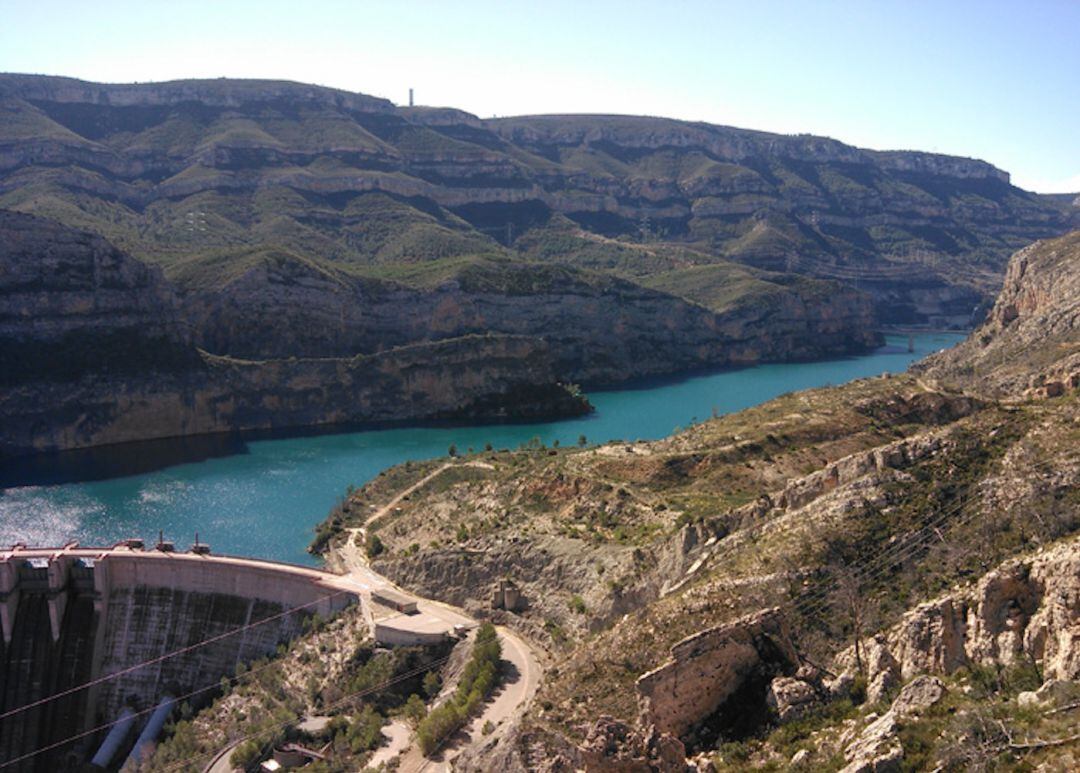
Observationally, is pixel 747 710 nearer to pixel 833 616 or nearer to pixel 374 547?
pixel 833 616

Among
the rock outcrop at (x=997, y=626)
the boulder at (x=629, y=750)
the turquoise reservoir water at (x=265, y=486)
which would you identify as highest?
the rock outcrop at (x=997, y=626)

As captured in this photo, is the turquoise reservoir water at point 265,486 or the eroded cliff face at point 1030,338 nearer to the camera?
the eroded cliff face at point 1030,338

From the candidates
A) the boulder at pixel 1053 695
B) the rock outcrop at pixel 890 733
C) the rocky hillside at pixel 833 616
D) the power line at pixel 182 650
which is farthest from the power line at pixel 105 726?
the boulder at pixel 1053 695

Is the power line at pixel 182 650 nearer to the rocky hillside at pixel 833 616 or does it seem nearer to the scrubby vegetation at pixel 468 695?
the rocky hillside at pixel 833 616

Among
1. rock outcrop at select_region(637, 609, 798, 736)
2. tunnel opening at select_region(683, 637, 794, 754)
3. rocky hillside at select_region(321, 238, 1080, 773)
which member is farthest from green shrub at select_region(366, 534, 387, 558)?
tunnel opening at select_region(683, 637, 794, 754)

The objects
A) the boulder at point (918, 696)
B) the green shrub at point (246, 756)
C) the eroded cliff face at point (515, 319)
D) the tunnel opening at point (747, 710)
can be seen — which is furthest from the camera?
the eroded cliff face at point (515, 319)

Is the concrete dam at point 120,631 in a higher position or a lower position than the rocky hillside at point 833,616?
lower

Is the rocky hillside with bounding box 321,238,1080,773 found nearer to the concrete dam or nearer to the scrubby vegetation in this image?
the scrubby vegetation
